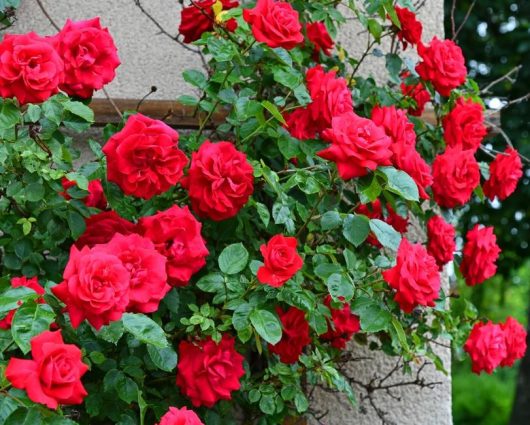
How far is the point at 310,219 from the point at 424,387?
83 centimetres

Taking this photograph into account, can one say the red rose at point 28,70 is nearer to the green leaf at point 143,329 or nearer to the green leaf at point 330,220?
the green leaf at point 143,329

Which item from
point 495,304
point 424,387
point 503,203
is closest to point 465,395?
point 503,203

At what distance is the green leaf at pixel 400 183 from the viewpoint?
1.82 metres

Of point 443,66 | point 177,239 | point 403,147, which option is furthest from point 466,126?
point 177,239

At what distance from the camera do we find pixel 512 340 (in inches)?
95.8

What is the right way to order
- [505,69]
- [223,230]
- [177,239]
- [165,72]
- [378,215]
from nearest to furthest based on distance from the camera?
[177,239], [223,230], [378,215], [165,72], [505,69]

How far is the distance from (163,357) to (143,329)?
219mm

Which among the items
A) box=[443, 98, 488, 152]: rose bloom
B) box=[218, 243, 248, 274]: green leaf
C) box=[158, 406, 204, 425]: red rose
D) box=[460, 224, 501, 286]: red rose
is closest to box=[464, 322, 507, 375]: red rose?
box=[460, 224, 501, 286]: red rose

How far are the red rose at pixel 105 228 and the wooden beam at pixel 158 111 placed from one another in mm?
484

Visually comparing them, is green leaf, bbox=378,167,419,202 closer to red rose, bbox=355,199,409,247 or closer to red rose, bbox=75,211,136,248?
red rose, bbox=355,199,409,247

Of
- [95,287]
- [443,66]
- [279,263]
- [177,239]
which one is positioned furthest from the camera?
[443,66]

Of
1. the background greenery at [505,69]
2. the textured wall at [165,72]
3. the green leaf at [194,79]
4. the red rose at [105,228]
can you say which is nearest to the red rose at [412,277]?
the red rose at [105,228]

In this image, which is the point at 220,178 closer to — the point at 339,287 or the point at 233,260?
the point at 233,260

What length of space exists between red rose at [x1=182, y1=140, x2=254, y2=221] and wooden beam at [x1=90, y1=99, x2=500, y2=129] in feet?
1.67
